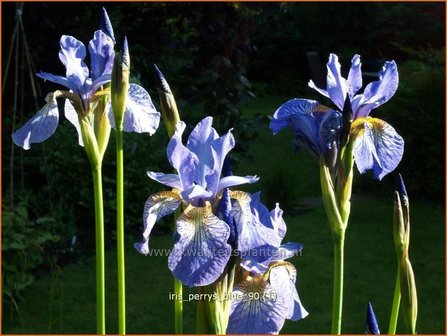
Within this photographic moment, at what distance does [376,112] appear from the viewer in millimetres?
Answer: 5375

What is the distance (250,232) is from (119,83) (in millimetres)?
202

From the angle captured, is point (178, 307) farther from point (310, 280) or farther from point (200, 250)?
point (310, 280)

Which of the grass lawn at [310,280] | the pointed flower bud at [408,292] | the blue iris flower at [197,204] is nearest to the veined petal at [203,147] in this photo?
the blue iris flower at [197,204]

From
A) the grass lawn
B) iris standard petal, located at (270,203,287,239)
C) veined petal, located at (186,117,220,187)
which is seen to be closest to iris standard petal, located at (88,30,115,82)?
veined petal, located at (186,117,220,187)

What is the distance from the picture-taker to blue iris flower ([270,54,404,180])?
0.77 meters

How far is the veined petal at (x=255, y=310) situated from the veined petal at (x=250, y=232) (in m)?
0.06

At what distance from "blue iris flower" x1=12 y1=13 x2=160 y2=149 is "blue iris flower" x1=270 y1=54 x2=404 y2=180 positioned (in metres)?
0.16

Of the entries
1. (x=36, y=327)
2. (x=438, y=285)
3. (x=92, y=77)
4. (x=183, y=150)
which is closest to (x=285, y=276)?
(x=183, y=150)

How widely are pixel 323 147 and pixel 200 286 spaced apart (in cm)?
22

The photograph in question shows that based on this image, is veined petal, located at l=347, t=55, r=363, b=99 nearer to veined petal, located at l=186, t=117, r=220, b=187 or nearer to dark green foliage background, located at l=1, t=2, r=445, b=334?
veined petal, located at l=186, t=117, r=220, b=187

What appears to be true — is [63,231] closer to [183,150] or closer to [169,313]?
[169,313]

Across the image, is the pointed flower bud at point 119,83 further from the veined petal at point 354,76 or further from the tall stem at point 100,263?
the veined petal at point 354,76

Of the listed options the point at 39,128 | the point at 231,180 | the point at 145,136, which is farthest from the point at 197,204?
the point at 145,136

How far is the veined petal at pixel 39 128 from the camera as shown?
80cm
